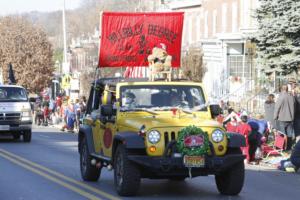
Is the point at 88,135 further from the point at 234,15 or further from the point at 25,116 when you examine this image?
the point at 234,15

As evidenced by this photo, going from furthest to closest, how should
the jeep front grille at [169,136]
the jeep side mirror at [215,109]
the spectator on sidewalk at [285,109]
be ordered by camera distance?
1. the spectator on sidewalk at [285,109]
2. the jeep side mirror at [215,109]
3. the jeep front grille at [169,136]

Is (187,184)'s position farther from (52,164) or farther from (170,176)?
(52,164)

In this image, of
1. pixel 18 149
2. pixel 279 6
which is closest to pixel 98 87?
pixel 18 149

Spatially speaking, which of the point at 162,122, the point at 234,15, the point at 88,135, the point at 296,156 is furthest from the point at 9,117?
the point at 234,15

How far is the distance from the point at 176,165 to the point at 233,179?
47.9 inches

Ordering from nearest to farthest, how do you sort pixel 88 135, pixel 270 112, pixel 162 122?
pixel 162 122
pixel 88 135
pixel 270 112

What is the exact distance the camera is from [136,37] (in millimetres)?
19156

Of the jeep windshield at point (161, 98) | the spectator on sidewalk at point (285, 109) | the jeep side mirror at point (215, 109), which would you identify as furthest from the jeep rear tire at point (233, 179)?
the spectator on sidewalk at point (285, 109)

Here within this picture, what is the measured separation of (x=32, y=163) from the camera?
1959 cm

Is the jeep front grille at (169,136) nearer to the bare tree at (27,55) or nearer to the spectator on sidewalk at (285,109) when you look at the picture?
the spectator on sidewalk at (285,109)

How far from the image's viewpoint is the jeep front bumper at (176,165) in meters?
12.3

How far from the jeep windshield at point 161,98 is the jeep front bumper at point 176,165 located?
162 centimetres

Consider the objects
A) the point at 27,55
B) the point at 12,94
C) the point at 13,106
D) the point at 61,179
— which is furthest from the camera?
the point at 27,55

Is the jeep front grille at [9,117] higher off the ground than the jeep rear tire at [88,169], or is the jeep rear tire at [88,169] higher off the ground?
the jeep front grille at [9,117]
